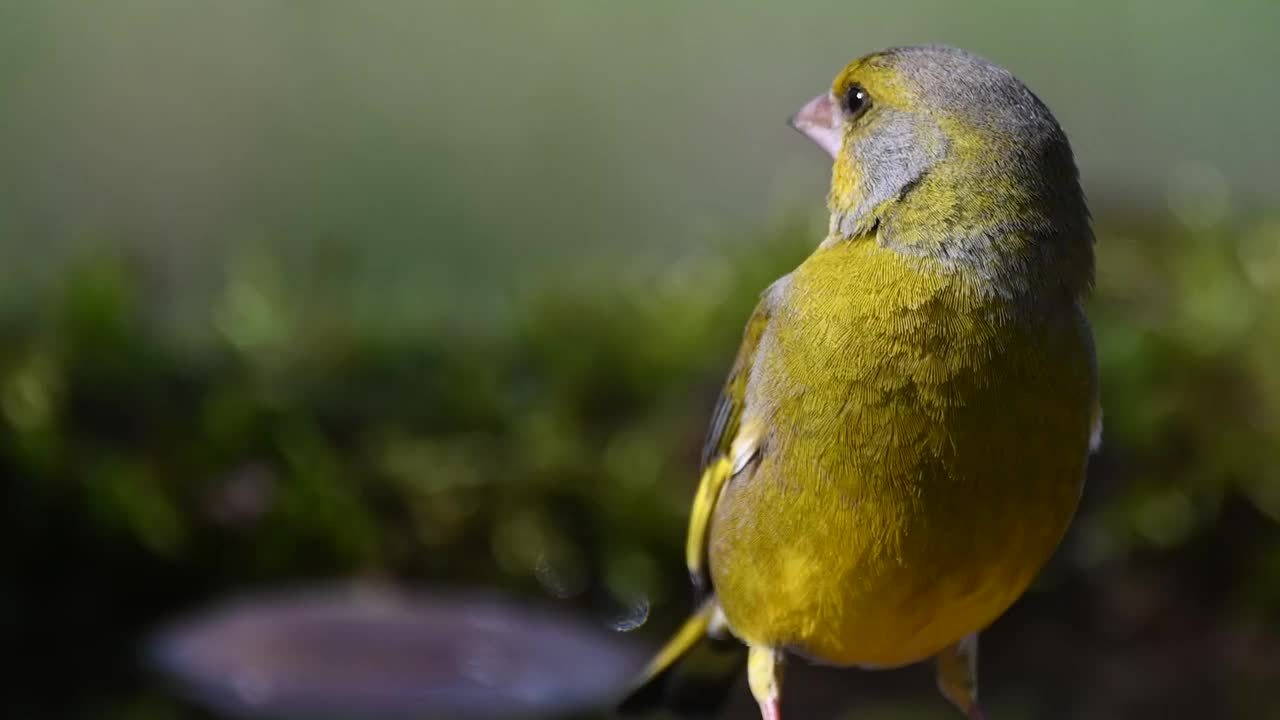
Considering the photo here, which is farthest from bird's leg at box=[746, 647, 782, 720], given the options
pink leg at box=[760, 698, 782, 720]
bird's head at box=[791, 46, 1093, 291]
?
bird's head at box=[791, 46, 1093, 291]

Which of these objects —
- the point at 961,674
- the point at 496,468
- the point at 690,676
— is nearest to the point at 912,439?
the point at 961,674

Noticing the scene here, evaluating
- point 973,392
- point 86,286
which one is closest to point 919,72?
point 973,392

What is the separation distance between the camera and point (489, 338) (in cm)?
305

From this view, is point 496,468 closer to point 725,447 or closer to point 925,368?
point 725,447

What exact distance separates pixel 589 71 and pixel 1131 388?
173cm

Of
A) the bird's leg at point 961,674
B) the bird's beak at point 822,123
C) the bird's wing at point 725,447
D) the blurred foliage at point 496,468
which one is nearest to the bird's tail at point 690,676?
the bird's wing at point 725,447

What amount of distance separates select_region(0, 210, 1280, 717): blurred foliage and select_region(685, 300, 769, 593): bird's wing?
46.3 inches

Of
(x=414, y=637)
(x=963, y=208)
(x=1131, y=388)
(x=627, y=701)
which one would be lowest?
(x=1131, y=388)

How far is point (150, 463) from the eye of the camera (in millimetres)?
2420

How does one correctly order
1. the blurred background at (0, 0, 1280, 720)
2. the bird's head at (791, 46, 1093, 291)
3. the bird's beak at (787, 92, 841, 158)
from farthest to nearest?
the blurred background at (0, 0, 1280, 720) → the bird's beak at (787, 92, 841, 158) → the bird's head at (791, 46, 1093, 291)

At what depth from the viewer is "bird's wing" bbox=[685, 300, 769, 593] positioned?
0.94m

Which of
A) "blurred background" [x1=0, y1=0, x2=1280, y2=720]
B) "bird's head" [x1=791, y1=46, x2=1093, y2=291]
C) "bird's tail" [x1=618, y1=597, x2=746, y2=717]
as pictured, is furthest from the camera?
"blurred background" [x1=0, y1=0, x2=1280, y2=720]

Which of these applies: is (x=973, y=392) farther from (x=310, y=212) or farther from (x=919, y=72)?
(x=310, y=212)

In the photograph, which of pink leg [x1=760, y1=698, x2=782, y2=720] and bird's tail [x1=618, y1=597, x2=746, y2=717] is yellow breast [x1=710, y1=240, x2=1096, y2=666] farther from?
bird's tail [x1=618, y1=597, x2=746, y2=717]
